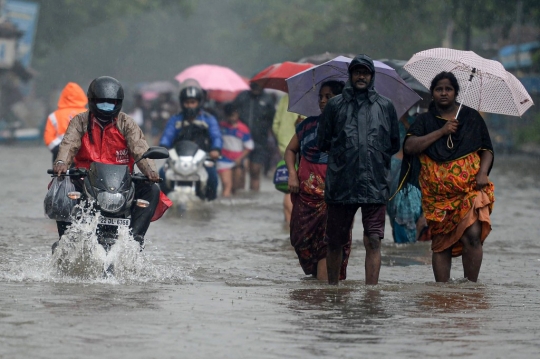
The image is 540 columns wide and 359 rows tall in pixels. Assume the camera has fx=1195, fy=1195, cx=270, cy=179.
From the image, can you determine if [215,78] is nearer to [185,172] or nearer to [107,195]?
[185,172]

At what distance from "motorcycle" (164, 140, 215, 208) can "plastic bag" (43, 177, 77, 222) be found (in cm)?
617

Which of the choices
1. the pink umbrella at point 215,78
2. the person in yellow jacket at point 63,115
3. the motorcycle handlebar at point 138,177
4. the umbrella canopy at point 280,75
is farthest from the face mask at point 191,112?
the motorcycle handlebar at point 138,177

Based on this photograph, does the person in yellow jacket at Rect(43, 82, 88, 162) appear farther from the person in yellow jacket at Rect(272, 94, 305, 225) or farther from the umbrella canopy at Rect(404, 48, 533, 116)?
the umbrella canopy at Rect(404, 48, 533, 116)

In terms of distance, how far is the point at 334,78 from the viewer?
361 inches

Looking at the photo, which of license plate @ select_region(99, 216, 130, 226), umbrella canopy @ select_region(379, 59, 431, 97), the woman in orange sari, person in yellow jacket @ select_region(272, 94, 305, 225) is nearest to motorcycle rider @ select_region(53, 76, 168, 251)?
license plate @ select_region(99, 216, 130, 226)

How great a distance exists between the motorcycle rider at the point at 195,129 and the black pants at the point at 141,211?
5684mm

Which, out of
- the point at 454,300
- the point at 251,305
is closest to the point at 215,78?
the point at 454,300

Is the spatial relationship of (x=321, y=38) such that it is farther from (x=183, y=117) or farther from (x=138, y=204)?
(x=138, y=204)

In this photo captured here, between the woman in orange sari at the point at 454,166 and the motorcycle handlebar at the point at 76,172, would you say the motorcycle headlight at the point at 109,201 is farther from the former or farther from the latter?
the woman in orange sari at the point at 454,166

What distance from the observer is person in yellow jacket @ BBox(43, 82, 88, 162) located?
1261cm

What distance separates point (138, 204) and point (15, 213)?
629cm

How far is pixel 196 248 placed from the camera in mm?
10914

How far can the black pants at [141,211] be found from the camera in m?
8.30

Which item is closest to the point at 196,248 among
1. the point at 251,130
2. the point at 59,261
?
the point at 59,261
